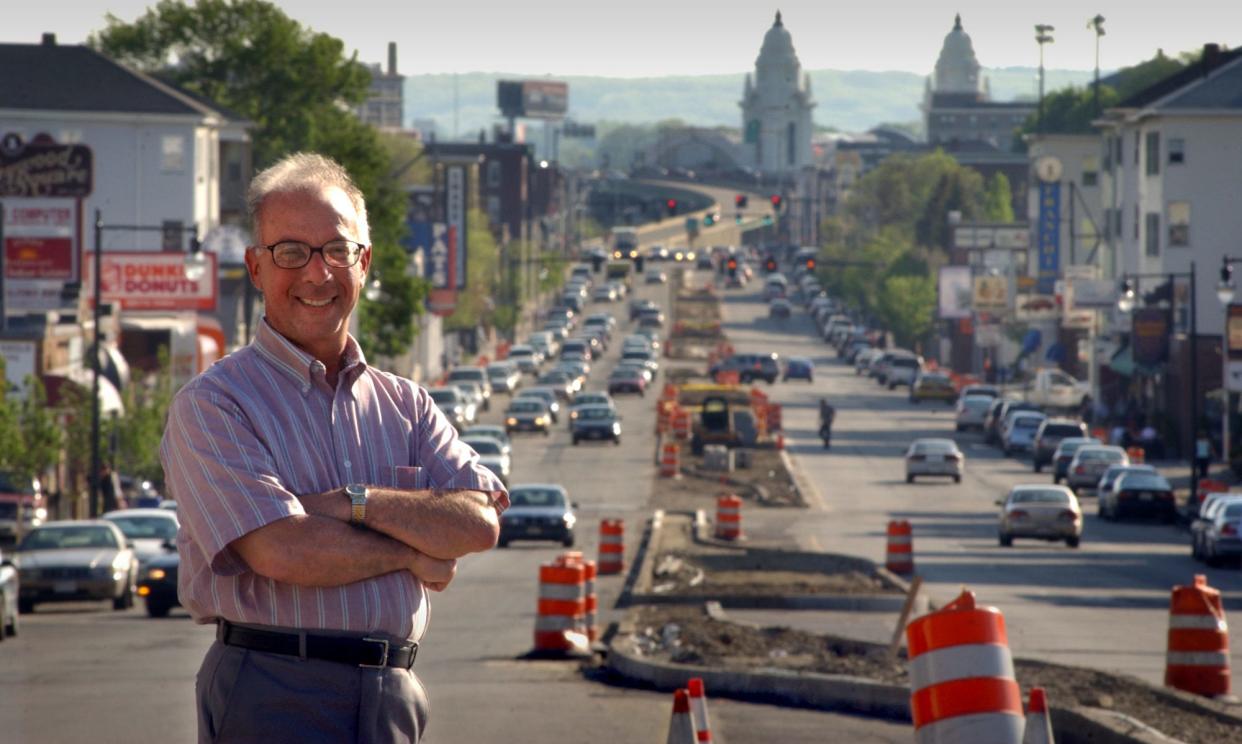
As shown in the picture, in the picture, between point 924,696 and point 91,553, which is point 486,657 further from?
point 924,696

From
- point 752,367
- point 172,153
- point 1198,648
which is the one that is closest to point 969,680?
point 1198,648

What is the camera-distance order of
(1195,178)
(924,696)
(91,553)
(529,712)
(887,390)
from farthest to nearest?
1. (887,390)
2. (1195,178)
3. (91,553)
4. (529,712)
5. (924,696)

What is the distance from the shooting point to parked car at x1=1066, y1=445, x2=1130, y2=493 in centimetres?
5628

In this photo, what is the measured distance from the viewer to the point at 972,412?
80875 millimetres

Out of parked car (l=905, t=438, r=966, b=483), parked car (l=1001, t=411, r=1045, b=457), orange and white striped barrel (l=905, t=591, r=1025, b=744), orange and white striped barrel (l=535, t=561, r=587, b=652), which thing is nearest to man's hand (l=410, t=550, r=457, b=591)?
orange and white striped barrel (l=905, t=591, r=1025, b=744)

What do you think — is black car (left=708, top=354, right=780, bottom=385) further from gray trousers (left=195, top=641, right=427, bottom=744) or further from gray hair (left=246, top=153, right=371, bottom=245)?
gray trousers (left=195, top=641, right=427, bottom=744)

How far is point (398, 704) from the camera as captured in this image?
18.5ft

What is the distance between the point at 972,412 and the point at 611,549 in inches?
1883

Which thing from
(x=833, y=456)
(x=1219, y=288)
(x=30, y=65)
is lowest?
(x=833, y=456)

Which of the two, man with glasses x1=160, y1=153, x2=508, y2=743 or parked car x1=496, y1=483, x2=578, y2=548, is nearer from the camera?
man with glasses x1=160, y1=153, x2=508, y2=743

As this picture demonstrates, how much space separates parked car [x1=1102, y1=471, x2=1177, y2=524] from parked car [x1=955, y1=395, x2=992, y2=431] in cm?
3226

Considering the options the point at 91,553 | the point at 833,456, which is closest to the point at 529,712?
the point at 91,553

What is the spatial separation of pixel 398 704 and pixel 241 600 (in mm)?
475

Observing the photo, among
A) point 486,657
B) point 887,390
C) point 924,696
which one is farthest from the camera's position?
point 887,390
